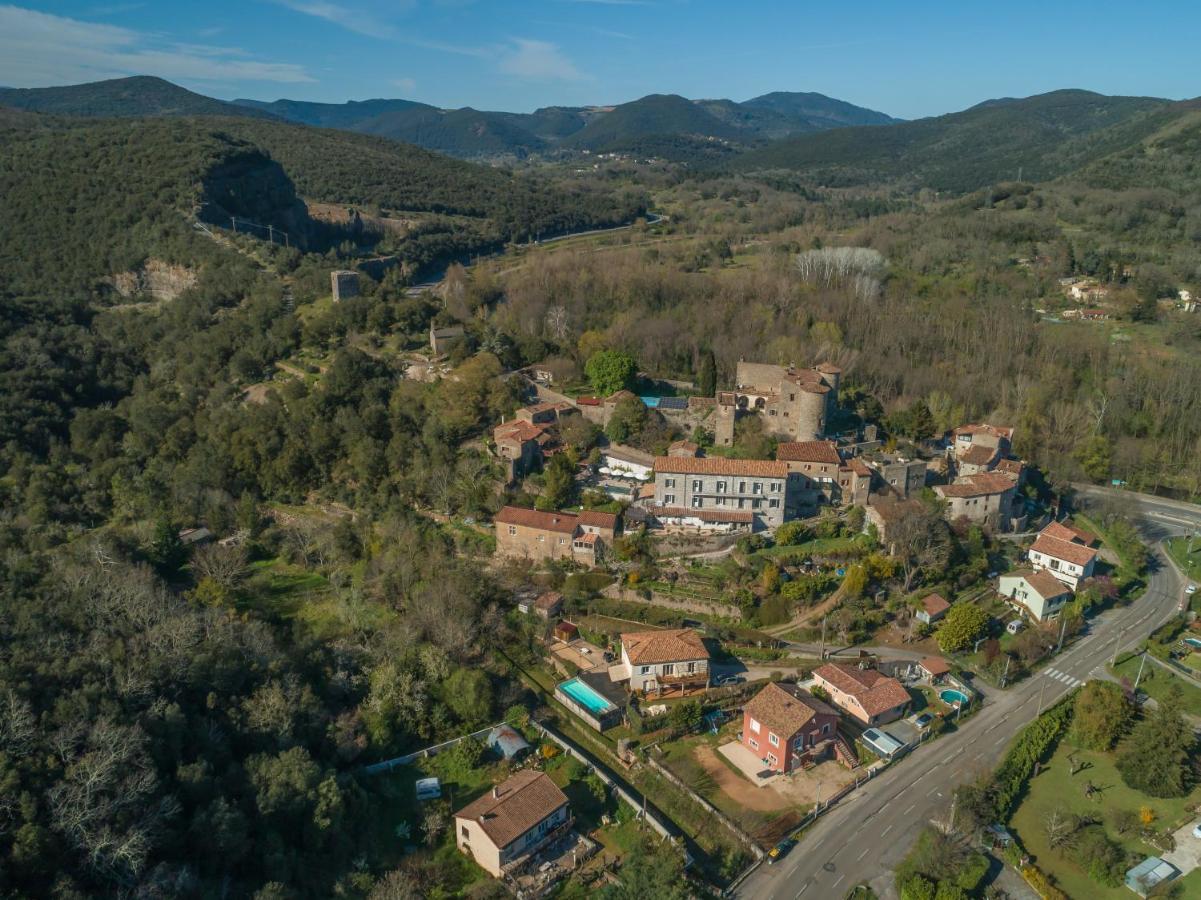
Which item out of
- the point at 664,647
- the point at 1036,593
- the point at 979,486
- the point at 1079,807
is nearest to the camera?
the point at 1079,807

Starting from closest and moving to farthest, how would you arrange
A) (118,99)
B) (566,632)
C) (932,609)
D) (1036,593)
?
(566,632), (932,609), (1036,593), (118,99)

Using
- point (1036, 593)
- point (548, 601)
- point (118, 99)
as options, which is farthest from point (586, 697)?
point (118, 99)

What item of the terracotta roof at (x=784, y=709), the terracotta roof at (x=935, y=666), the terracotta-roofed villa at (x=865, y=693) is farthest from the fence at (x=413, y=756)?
the terracotta roof at (x=935, y=666)

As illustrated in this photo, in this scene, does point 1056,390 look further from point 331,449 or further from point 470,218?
point 470,218

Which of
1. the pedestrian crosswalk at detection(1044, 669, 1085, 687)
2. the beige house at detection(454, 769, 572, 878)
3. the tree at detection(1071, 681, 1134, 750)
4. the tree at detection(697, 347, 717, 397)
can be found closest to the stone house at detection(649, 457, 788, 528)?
the tree at detection(697, 347, 717, 397)

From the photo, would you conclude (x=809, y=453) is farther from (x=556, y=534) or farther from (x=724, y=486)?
(x=556, y=534)
